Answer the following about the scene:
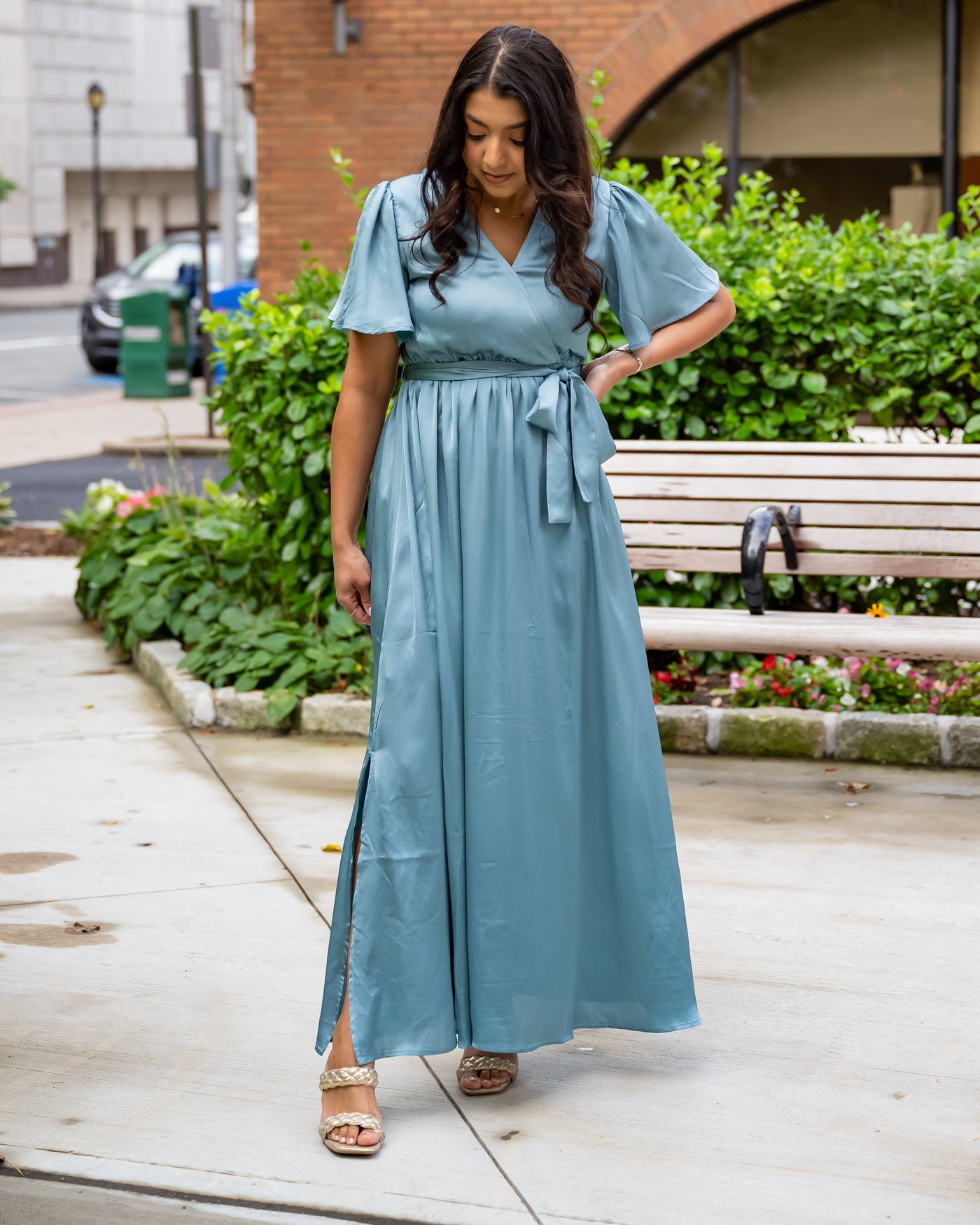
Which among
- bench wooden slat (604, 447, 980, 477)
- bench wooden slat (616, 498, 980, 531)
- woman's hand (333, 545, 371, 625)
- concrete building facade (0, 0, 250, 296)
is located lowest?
woman's hand (333, 545, 371, 625)

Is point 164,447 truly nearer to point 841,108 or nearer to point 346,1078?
point 841,108

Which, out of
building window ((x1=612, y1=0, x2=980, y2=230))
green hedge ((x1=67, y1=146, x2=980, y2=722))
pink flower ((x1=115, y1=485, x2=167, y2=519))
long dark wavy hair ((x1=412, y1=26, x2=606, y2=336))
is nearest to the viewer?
long dark wavy hair ((x1=412, y1=26, x2=606, y2=336))

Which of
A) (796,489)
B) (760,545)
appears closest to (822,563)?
(796,489)

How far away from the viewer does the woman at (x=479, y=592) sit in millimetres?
2924

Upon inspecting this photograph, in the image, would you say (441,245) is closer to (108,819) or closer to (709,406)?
(108,819)

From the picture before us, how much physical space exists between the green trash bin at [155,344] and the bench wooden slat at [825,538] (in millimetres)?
12818

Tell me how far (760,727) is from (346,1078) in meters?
2.65

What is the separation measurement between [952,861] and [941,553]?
1.24 meters

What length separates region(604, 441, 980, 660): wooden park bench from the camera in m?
4.95

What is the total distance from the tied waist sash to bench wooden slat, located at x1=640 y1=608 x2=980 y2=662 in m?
1.68

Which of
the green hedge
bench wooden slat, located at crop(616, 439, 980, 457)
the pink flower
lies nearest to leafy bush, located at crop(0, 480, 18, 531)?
the pink flower

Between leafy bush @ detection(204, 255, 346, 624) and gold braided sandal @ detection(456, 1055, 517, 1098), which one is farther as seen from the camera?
leafy bush @ detection(204, 255, 346, 624)

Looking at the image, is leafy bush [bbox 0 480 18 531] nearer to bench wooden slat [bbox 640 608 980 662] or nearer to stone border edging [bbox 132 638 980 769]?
stone border edging [bbox 132 638 980 769]

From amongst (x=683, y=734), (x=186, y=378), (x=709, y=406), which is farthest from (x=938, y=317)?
(x=186, y=378)
